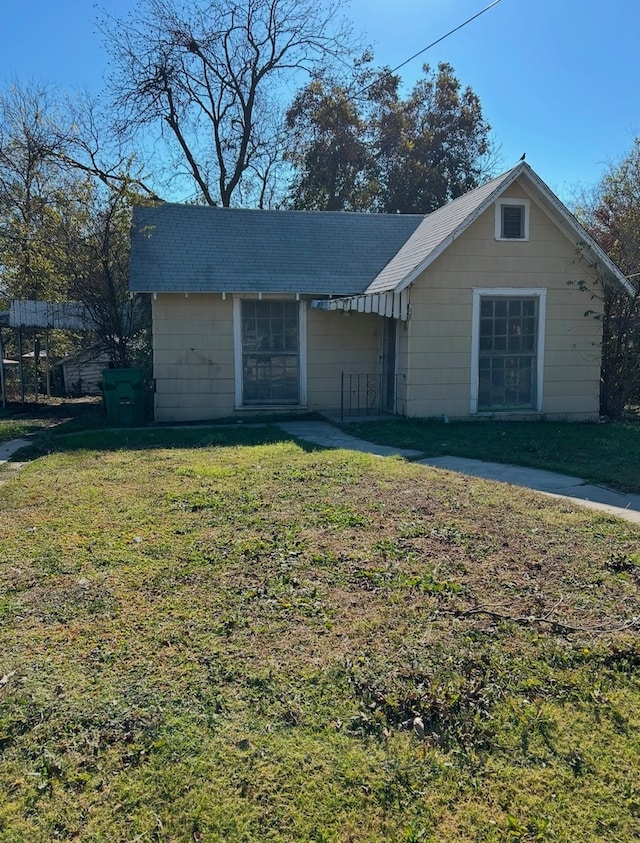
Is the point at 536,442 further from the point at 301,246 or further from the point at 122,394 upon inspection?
the point at 122,394

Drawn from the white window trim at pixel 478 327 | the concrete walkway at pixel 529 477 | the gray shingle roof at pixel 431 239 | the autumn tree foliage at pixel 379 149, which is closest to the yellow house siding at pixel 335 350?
the gray shingle roof at pixel 431 239

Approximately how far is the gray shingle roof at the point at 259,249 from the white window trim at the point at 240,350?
0.47 meters

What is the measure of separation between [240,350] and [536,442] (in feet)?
19.9

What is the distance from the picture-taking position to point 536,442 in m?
9.25

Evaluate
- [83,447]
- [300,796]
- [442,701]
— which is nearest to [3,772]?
[300,796]

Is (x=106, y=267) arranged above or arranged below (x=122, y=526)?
above

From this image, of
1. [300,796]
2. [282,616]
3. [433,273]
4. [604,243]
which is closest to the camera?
[300,796]

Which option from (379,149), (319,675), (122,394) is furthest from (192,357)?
(379,149)

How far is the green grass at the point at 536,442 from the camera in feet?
24.4

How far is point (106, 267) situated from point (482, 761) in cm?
1240

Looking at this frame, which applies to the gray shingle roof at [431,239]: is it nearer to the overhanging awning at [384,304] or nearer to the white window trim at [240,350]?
the overhanging awning at [384,304]

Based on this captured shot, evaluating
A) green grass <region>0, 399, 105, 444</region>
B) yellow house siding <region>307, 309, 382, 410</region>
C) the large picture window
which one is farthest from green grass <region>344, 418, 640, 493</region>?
green grass <region>0, 399, 105, 444</region>

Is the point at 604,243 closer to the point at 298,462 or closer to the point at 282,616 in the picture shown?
the point at 298,462

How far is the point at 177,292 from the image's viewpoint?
1162cm
